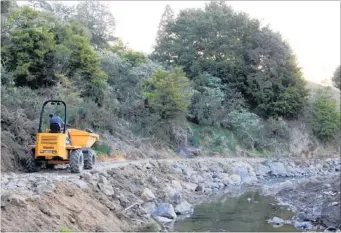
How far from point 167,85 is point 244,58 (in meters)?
16.0

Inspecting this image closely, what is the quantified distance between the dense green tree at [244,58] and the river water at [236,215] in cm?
2166

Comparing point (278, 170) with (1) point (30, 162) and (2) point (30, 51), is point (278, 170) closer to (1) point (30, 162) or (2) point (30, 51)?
(2) point (30, 51)

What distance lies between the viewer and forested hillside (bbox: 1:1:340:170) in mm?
20469

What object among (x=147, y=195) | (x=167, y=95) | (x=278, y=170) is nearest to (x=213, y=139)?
(x=278, y=170)

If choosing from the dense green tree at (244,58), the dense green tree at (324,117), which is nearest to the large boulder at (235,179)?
the dense green tree at (244,58)

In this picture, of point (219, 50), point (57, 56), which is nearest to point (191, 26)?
point (219, 50)

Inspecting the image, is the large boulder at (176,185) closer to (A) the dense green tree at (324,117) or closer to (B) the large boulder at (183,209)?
(B) the large boulder at (183,209)

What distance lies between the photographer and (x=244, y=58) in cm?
4122

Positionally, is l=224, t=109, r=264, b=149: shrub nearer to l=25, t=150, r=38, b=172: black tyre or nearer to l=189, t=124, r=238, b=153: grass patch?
l=189, t=124, r=238, b=153: grass patch

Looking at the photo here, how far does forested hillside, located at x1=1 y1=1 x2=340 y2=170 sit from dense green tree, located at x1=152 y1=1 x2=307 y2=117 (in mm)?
101

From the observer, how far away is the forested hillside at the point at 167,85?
Result: 806 inches

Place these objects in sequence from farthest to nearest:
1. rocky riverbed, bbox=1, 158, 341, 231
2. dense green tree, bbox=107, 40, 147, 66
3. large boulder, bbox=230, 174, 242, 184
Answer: dense green tree, bbox=107, 40, 147, 66 → large boulder, bbox=230, 174, 242, 184 → rocky riverbed, bbox=1, 158, 341, 231

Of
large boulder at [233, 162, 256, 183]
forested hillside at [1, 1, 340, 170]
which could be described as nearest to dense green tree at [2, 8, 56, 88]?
forested hillside at [1, 1, 340, 170]

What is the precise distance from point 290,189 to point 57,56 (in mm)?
13497
